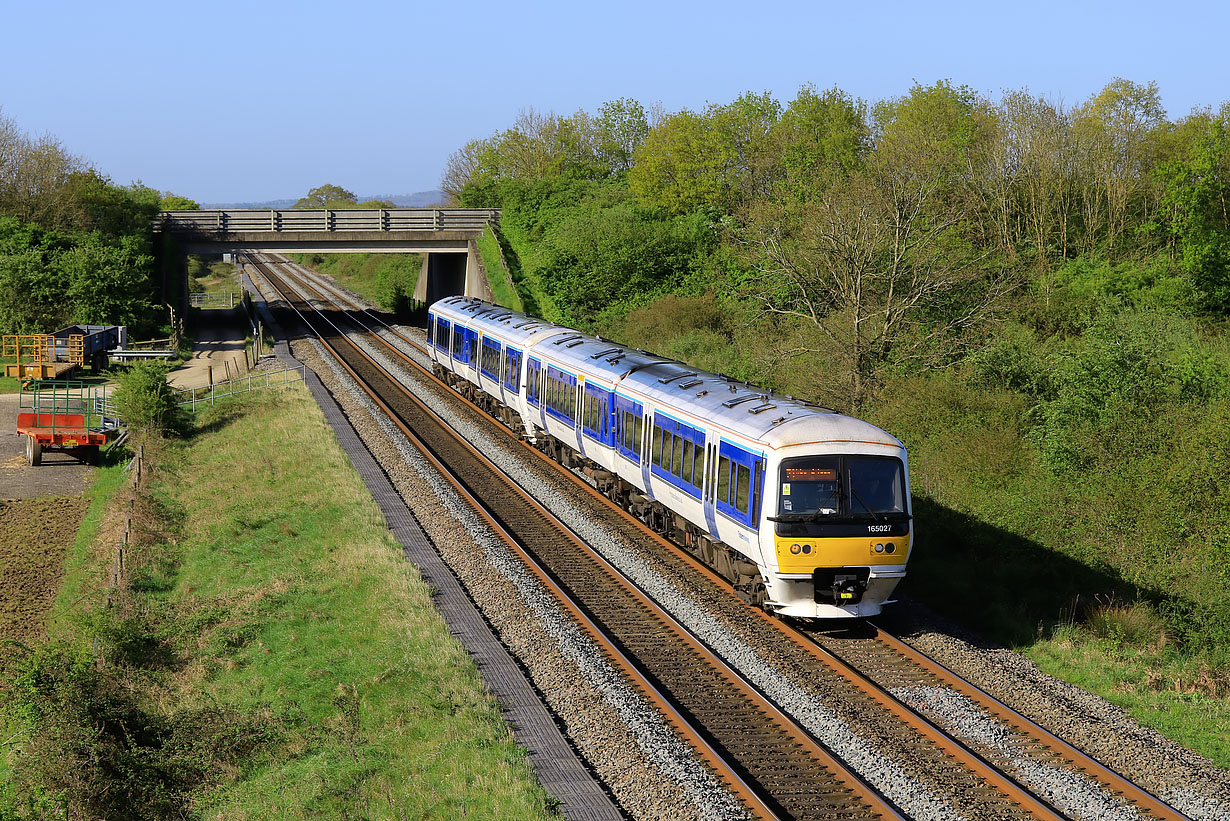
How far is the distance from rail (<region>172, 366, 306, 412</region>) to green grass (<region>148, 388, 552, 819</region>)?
8.81 m

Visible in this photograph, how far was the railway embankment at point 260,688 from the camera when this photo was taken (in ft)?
36.7

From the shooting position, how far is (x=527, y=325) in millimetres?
30672

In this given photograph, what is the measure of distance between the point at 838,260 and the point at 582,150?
50.2 metres

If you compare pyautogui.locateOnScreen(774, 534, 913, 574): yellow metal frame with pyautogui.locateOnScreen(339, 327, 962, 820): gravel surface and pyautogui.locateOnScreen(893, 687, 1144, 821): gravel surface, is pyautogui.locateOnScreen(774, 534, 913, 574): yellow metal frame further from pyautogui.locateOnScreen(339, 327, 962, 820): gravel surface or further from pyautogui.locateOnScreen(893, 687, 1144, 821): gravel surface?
pyautogui.locateOnScreen(893, 687, 1144, 821): gravel surface

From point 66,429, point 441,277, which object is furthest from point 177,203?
point 66,429

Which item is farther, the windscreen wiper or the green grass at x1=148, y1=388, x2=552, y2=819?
the windscreen wiper

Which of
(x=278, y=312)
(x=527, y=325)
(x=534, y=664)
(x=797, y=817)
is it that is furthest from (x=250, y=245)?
(x=797, y=817)

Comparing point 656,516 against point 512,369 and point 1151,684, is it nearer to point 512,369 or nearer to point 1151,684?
point 1151,684

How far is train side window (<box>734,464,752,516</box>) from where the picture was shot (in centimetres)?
1513

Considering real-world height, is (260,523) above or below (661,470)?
below

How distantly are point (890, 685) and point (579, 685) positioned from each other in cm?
387

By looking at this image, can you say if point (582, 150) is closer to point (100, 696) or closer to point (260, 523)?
point (260, 523)

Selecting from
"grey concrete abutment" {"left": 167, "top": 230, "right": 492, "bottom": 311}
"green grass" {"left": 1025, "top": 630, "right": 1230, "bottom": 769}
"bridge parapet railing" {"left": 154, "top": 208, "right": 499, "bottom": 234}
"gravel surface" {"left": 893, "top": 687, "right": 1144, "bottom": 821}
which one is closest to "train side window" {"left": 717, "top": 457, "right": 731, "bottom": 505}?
"gravel surface" {"left": 893, "top": 687, "right": 1144, "bottom": 821}

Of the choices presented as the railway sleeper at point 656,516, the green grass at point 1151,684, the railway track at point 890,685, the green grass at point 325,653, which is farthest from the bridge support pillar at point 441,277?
the green grass at point 1151,684
